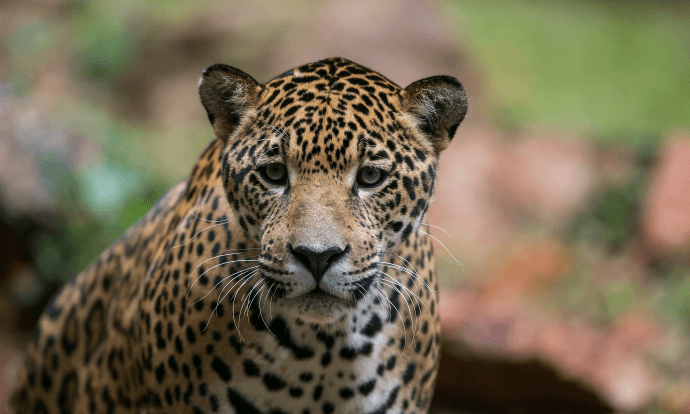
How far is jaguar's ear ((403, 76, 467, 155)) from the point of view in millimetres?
3896

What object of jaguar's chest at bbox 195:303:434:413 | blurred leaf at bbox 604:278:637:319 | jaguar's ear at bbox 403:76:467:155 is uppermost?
blurred leaf at bbox 604:278:637:319

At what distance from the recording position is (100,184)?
9.95 metres

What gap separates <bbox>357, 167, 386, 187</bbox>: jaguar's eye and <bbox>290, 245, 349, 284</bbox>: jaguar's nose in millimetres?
407

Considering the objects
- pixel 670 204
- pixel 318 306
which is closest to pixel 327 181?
pixel 318 306

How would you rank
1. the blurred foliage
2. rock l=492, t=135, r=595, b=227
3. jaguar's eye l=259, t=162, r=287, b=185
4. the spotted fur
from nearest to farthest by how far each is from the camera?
1. the spotted fur
2. jaguar's eye l=259, t=162, r=287, b=185
3. the blurred foliage
4. rock l=492, t=135, r=595, b=227

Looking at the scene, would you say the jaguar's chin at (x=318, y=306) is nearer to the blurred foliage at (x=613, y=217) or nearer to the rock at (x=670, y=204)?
the rock at (x=670, y=204)

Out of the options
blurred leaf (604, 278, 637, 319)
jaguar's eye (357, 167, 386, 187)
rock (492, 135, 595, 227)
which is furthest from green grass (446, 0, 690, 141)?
jaguar's eye (357, 167, 386, 187)

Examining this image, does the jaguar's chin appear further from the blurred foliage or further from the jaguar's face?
the blurred foliage

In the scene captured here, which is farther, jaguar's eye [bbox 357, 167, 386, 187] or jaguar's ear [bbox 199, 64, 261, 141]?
jaguar's ear [bbox 199, 64, 261, 141]

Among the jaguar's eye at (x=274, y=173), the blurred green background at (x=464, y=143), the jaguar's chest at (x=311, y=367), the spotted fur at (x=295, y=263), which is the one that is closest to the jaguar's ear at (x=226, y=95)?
the spotted fur at (x=295, y=263)

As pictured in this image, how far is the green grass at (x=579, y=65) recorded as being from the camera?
1501 cm

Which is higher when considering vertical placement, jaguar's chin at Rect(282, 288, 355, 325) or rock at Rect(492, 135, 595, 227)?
rock at Rect(492, 135, 595, 227)

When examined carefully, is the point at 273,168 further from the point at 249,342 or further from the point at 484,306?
the point at 484,306

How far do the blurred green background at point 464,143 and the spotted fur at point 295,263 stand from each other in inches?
162
